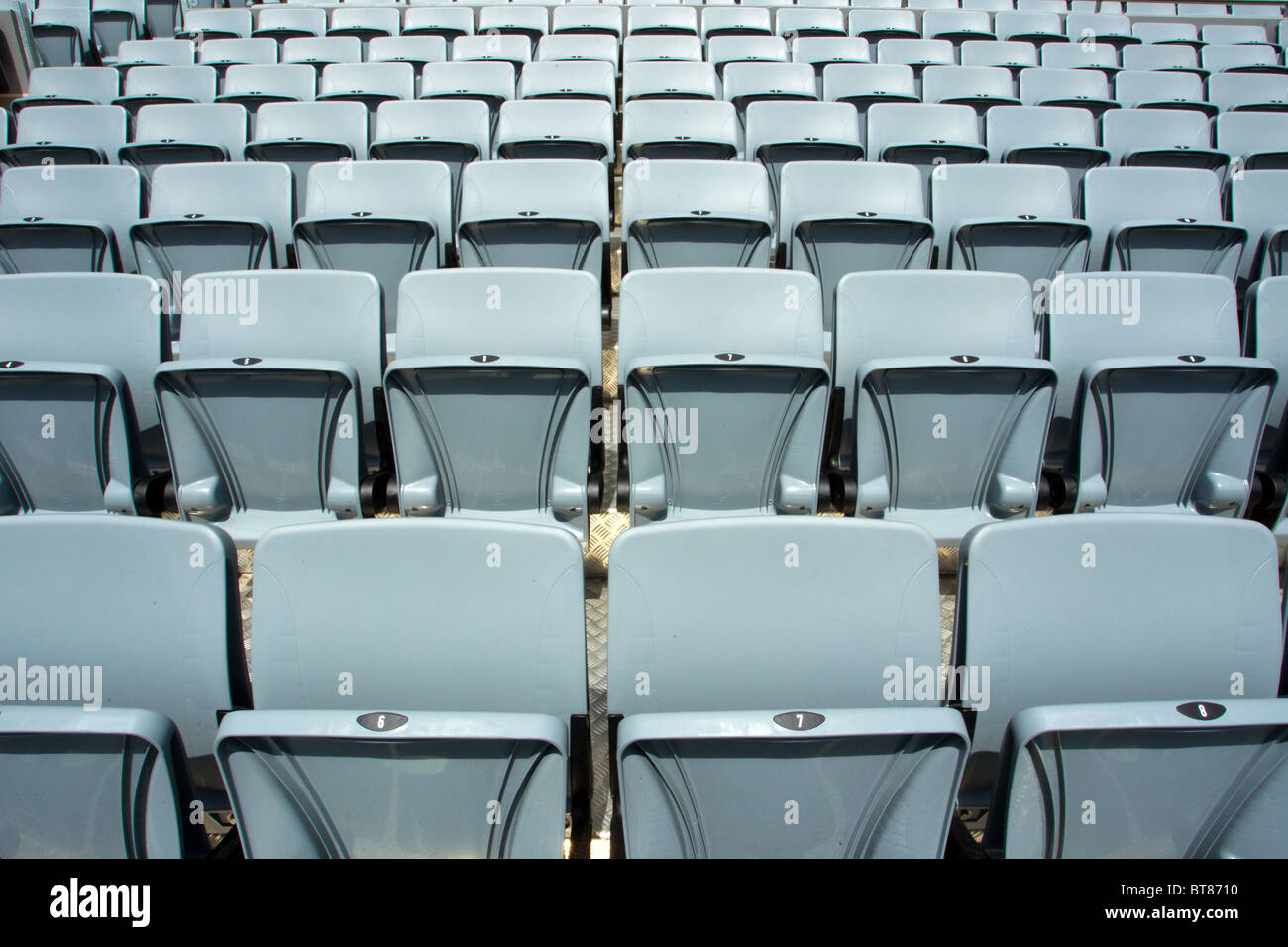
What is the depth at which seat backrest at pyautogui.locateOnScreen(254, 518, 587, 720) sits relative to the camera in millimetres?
1293

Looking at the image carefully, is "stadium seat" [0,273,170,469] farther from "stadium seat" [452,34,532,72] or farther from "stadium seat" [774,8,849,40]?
"stadium seat" [774,8,849,40]

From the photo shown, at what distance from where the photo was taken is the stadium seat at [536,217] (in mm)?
2633

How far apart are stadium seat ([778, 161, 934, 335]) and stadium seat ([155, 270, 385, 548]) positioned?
4.49 feet

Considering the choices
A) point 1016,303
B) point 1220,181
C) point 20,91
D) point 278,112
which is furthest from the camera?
point 20,91

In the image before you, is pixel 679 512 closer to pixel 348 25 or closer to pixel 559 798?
pixel 559 798

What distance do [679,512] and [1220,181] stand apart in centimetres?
329

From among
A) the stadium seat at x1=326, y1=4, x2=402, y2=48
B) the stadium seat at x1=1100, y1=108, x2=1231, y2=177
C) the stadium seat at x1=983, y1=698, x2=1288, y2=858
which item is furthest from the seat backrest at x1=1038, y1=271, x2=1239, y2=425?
the stadium seat at x1=326, y1=4, x2=402, y2=48

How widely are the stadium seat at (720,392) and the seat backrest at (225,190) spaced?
5.80 feet

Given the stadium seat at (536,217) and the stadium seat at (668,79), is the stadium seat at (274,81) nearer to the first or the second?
the stadium seat at (668,79)

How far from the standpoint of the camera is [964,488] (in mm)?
2086

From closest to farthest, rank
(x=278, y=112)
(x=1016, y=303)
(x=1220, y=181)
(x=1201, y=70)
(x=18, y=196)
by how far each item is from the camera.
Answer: (x=1016, y=303)
(x=18, y=196)
(x=1220, y=181)
(x=278, y=112)
(x=1201, y=70)

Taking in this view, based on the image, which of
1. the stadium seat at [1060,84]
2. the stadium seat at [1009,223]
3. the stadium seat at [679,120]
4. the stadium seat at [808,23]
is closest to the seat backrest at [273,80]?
the stadium seat at [679,120]

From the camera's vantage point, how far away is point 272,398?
191 centimetres
